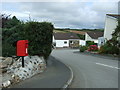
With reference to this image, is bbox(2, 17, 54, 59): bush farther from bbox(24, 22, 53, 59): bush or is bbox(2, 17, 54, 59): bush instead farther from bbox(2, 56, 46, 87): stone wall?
bbox(2, 56, 46, 87): stone wall

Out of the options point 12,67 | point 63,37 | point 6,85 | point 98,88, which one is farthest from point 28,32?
point 63,37

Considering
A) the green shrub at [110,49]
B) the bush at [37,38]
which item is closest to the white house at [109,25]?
the green shrub at [110,49]

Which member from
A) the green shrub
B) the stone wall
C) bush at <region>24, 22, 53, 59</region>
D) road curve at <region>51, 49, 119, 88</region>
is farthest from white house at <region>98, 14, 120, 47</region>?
the stone wall

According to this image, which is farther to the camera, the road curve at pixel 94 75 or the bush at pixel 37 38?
the bush at pixel 37 38

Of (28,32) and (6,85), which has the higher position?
(28,32)

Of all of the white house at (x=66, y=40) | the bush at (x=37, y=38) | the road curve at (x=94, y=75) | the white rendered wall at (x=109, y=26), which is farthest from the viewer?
the white house at (x=66, y=40)

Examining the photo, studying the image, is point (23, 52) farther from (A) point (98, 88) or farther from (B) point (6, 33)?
(B) point (6, 33)

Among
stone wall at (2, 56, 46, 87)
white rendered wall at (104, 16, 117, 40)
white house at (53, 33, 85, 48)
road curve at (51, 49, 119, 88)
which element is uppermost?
white rendered wall at (104, 16, 117, 40)

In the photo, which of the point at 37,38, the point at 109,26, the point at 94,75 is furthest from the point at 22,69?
the point at 109,26

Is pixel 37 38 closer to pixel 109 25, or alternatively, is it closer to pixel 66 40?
pixel 109 25

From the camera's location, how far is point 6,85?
6105mm

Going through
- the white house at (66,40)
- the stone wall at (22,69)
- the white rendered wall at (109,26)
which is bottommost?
the stone wall at (22,69)

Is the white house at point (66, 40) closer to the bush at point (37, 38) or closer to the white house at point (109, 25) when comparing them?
the white house at point (109, 25)

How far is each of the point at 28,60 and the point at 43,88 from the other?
3208 mm
